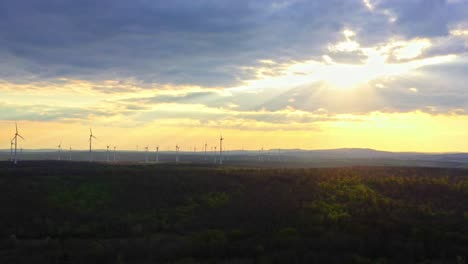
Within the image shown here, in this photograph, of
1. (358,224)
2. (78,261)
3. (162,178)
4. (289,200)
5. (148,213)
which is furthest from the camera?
(162,178)

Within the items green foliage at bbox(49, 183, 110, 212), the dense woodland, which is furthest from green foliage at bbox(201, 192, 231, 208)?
green foliage at bbox(49, 183, 110, 212)

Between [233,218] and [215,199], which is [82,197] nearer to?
[215,199]

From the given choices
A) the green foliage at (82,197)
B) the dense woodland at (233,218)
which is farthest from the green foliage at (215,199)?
the green foliage at (82,197)

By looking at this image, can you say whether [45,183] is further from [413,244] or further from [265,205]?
[413,244]

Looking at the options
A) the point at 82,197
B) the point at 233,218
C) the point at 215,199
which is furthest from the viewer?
the point at 215,199

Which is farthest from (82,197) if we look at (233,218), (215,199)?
(233,218)

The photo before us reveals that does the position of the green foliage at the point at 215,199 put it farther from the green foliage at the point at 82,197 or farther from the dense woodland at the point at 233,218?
the green foliage at the point at 82,197

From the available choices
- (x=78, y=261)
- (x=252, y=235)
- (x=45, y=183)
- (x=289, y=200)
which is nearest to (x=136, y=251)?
(x=78, y=261)

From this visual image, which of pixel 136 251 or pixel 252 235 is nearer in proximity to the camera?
pixel 136 251

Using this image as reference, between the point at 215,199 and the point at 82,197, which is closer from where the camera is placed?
the point at 82,197
